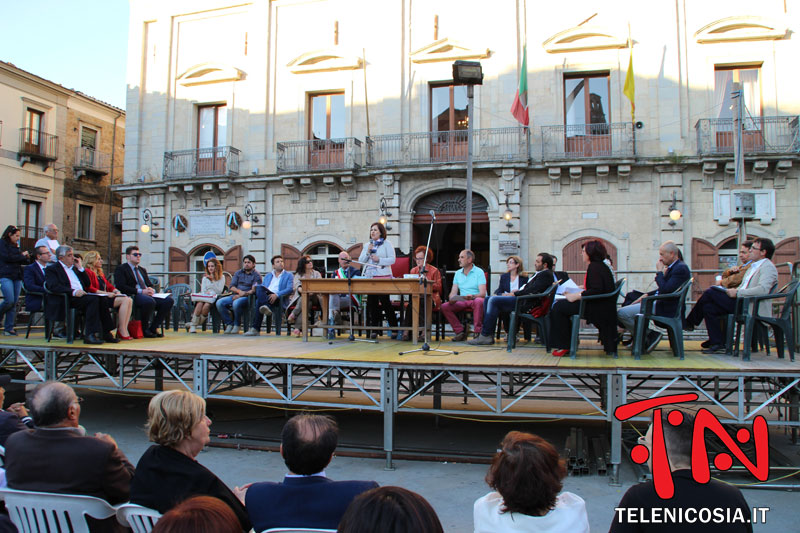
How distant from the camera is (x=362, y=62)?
19.0m

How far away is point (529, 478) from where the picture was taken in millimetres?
2297

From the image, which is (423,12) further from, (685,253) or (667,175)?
(685,253)

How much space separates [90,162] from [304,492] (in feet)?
98.4

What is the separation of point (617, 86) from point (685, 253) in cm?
515

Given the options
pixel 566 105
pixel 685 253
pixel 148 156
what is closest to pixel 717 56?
pixel 566 105

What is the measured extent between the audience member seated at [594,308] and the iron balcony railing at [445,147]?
11230mm

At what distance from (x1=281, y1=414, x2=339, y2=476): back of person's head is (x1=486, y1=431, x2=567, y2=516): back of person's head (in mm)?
748

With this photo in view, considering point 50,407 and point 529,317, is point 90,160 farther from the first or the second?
point 50,407

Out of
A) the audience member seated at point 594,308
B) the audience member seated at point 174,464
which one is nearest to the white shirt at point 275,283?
the audience member seated at point 594,308

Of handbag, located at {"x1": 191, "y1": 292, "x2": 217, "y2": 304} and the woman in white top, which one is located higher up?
handbag, located at {"x1": 191, "y1": 292, "x2": 217, "y2": 304}

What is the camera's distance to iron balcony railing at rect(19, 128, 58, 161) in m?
25.2

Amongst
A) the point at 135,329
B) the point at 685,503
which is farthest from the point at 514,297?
the point at 135,329

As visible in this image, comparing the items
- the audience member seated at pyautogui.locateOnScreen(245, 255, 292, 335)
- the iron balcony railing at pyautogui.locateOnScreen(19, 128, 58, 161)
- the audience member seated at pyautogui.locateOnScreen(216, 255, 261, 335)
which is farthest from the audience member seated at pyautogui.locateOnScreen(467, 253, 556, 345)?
the iron balcony railing at pyautogui.locateOnScreen(19, 128, 58, 161)

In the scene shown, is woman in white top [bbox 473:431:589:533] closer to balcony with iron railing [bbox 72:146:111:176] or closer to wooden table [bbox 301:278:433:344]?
wooden table [bbox 301:278:433:344]
